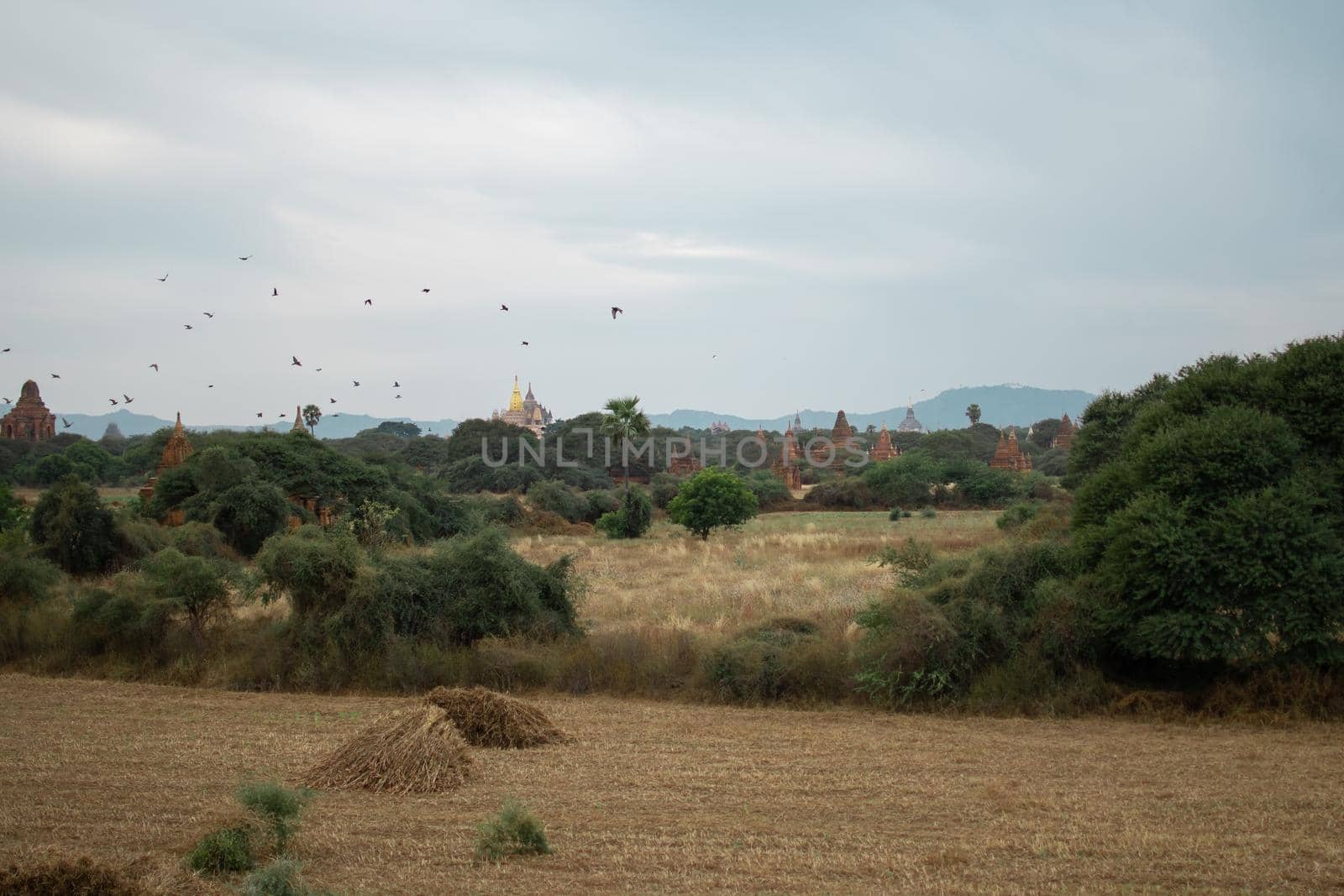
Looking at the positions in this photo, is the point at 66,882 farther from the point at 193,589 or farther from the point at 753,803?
the point at 193,589

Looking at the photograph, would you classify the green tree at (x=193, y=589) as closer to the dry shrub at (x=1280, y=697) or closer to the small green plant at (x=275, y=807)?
the small green plant at (x=275, y=807)

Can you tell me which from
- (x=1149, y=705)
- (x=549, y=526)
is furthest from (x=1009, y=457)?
(x=1149, y=705)

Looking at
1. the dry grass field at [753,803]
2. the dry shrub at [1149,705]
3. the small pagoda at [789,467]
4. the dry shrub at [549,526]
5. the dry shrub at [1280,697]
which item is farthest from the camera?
the small pagoda at [789,467]

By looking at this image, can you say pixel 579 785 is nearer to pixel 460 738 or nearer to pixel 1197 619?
pixel 460 738

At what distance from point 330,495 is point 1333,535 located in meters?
31.1

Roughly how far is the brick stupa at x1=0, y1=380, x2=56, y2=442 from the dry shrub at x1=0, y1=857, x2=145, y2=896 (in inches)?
3673

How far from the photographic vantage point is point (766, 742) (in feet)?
39.3

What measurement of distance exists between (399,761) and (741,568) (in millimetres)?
20159

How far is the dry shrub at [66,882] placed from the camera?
6.62m

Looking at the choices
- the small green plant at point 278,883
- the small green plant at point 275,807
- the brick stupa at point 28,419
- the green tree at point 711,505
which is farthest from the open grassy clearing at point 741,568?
the brick stupa at point 28,419

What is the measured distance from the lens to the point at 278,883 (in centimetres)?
640

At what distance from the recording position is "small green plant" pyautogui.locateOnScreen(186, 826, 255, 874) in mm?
7449

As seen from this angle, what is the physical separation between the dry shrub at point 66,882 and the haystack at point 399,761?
3.38 meters

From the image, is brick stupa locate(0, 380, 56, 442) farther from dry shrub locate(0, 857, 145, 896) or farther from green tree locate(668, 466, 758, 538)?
dry shrub locate(0, 857, 145, 896)
